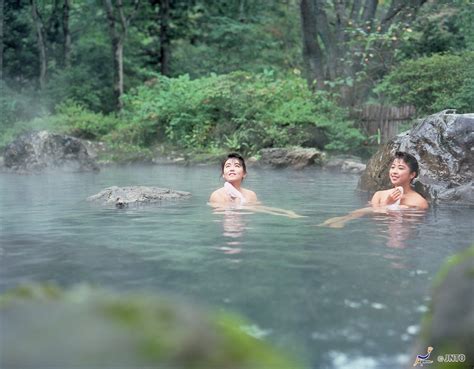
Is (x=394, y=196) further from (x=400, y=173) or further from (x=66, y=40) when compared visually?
(x=66, y=40)

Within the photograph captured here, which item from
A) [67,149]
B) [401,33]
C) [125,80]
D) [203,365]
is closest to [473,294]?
[203,365]

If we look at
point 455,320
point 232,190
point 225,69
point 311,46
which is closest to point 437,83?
point 311,46

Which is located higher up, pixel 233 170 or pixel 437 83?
pixel 437 83

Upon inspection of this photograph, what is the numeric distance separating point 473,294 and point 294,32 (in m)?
27.9

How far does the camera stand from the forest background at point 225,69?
17.8 metres

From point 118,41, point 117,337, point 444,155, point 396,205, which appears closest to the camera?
point 117,337

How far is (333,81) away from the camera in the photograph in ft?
65.2

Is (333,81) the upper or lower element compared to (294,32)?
lower

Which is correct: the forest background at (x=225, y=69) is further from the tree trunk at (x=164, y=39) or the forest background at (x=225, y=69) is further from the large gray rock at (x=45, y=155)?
the large gray rock at (x=45, y=155)

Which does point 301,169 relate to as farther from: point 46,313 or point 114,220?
point 46,313

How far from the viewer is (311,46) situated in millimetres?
19922

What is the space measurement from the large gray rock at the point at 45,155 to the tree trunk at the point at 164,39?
39.0 ft

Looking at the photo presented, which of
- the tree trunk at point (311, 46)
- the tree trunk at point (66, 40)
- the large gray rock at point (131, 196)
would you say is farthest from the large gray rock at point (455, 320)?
the tree trunk at point (66, 40)

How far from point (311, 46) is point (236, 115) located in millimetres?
3243
